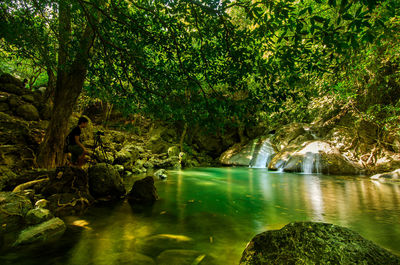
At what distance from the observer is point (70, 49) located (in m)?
4.14

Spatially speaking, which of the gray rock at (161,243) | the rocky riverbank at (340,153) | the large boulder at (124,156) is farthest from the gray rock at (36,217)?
the rocky riverbank at (340,153)

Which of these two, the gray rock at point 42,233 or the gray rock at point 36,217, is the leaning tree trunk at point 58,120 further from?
the gray rock at point 42,233

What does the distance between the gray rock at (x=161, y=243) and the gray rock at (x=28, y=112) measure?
9165 millimetres

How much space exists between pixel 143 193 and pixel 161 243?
8.84 feet

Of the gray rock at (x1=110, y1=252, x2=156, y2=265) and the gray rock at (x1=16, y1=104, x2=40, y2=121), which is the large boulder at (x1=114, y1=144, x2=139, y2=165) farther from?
the gray rock at (x1=110, y1=252, x2=156, y2=265)

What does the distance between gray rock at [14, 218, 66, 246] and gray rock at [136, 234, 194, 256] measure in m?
1.43

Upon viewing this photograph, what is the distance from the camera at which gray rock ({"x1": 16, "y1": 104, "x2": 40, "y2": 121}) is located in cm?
875

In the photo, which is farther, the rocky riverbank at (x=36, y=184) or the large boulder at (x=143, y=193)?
the large boulder at (x=143, y=193)

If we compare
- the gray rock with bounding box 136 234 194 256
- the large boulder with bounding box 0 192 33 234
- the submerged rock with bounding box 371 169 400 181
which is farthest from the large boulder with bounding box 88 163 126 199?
the submerged rock with bounding box 371 169 400 181

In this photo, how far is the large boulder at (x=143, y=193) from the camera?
561 cm

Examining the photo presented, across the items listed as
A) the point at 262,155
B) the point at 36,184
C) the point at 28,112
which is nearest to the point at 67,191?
the point at 36,184

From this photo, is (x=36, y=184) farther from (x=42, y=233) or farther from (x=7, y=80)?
(x=7, y=80)

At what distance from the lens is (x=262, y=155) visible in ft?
59.3

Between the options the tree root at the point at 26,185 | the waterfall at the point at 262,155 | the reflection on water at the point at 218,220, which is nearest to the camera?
the reflection on water at the point at 218,220
